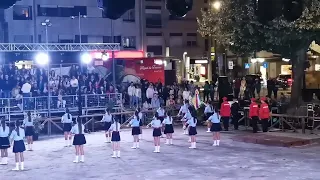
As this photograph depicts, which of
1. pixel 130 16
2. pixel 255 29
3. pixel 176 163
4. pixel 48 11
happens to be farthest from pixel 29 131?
pixel 130 16

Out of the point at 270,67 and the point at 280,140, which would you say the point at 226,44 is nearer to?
the point at 280,140

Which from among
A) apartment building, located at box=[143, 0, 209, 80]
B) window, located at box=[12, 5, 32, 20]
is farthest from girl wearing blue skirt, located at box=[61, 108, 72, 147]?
apartment building, located at box=[143, 0, 209, 80]

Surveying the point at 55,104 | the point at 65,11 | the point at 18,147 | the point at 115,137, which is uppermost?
the point at 65,11

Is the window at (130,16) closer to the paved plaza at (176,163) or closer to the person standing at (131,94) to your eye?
the person standing at (131,94)

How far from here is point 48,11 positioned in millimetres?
48125

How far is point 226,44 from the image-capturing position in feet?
91.0

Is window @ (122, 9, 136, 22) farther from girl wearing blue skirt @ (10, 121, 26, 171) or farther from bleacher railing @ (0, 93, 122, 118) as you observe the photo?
girl wearing blue skirt @ (10, 121, 26, 171)

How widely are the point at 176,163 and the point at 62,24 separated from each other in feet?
111

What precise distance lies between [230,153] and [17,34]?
32.3 meters

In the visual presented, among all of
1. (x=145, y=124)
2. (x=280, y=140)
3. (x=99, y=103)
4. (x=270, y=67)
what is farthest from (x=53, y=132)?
(x=270, y=67)

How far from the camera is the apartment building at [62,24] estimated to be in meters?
46.5

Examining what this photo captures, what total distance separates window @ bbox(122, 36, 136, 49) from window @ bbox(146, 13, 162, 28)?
281 centimetres

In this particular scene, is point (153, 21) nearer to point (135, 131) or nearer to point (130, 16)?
point (130, 16)

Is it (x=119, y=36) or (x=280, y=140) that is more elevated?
(x=119, y=36)
